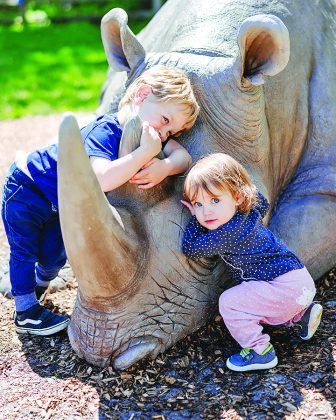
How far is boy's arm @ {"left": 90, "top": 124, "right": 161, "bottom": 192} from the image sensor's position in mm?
3621

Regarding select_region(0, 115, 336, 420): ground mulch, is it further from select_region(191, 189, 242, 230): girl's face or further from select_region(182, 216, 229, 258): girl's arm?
select_region(191, 189, 242, 230): girl's face

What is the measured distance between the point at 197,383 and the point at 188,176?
1.03 meters

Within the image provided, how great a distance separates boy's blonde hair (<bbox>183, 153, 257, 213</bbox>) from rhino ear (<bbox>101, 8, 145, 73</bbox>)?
956 mm

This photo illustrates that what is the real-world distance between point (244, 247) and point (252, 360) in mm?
576

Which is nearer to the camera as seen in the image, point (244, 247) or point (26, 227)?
point (244, 247)

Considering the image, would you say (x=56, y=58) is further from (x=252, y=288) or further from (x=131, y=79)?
(x=252, y=288)

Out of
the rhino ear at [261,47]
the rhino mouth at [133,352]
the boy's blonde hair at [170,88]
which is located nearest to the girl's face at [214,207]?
the boy's blonde hair at [170,88]

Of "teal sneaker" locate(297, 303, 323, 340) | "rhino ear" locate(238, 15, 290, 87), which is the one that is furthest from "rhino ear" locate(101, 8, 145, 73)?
"teal sneaker" locate(297, 303, 323, 340)

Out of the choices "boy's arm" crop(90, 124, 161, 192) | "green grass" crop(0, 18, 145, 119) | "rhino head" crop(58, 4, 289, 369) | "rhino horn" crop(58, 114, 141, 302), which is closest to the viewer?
"rhino horn" crop(58, 114, 141, 302)

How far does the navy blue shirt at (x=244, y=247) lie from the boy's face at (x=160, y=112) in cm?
48

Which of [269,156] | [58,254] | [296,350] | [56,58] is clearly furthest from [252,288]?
[56,58]

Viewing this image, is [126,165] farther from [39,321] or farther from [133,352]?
[39,321]

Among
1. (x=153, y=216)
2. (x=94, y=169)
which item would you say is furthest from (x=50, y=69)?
(x=153, y=216)

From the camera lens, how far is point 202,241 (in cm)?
365
